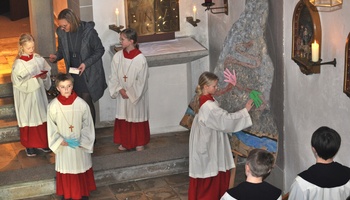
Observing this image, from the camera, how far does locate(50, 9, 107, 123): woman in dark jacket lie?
9.95 m

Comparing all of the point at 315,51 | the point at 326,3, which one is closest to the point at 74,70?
the point at 315,51

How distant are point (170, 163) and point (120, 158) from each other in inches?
22.7

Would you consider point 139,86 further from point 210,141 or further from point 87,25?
point 210,141

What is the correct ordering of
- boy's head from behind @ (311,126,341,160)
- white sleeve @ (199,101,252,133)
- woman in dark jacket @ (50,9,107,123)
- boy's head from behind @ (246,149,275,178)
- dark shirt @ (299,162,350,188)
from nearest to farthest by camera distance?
boy's head from behind @ (246,149,275,178) < boy's head from behind @ (311,126,341,160) < dark shirt @ (299,162,350,188) < white sleeve @ (199,101,252,133) < woman in dark jacket @ (50,9,107,123)

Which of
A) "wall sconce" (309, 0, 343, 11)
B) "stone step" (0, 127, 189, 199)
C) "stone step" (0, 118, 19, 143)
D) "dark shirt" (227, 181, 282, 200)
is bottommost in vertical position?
"stone step" (0, 127, 189, 199)

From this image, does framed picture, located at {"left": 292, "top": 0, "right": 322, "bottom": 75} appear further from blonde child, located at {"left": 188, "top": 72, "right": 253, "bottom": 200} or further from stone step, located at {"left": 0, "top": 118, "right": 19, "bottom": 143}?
stone step, located at {"left": 0, "top": 118, "right": 19, "bottom": 143}

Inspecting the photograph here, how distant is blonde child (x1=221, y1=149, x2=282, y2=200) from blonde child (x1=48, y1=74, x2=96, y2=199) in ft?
9.19

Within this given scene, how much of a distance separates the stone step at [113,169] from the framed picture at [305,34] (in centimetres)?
238

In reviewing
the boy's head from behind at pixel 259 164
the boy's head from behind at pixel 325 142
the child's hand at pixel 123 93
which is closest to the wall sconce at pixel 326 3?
the boy's head from behind at pixel 325 142

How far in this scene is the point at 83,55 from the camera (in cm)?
1009

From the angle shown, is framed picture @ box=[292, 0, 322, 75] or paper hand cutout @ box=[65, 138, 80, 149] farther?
paper hand cutout @ box=[65, 138, 80, 149]

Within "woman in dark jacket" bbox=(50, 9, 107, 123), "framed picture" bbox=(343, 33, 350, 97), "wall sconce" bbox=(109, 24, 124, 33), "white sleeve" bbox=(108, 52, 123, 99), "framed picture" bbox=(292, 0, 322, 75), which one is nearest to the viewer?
"framed picture" bbox=(343, 33, 350, 97)

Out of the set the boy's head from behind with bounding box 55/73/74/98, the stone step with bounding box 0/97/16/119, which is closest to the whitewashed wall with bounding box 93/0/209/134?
the stone step with bounding box 0/97/16/119

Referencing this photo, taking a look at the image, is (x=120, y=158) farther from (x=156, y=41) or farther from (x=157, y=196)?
(x=156, y=41)
